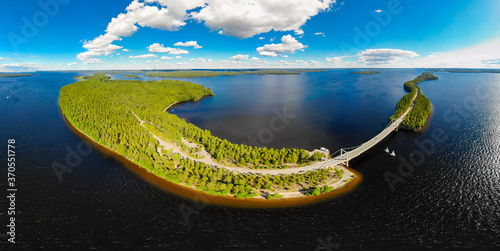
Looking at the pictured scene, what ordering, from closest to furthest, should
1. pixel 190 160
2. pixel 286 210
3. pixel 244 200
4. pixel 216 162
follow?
pixel 286 210 < pixel 244 200 < pixel 190 160 < pixel 216 162

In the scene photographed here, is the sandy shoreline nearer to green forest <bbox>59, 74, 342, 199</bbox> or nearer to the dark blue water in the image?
green forest <bbox>59, 74, 342, 199</bbox>

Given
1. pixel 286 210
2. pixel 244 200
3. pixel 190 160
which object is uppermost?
pixel 190 160

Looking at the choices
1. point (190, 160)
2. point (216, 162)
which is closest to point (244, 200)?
point (216, 162)

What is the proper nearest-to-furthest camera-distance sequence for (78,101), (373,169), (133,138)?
1. (373,169)
2. (133,138)
3. (78,101)

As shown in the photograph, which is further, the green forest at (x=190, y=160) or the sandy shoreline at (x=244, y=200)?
the green forest at (x=190, y=160)

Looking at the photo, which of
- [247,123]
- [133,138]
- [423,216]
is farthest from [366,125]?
[133,138]

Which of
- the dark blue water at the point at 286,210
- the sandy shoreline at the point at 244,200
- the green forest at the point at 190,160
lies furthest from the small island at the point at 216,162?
the dark blue water at the point at 286,210

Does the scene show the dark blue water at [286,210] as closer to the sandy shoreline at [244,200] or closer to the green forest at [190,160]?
the sandy shoreline at [244,200]

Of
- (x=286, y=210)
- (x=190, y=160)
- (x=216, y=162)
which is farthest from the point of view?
(x=216, y=162)

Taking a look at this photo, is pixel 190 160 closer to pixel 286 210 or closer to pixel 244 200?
pixel 244 200

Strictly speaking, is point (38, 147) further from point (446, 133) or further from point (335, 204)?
point (446, 133)

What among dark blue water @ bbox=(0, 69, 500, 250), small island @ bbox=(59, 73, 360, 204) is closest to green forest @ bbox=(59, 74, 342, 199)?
small island @ bbox=(59, 73, 360, 204)
